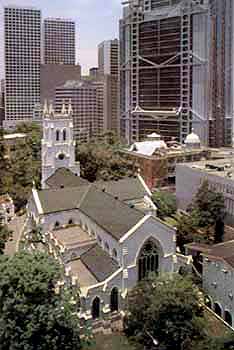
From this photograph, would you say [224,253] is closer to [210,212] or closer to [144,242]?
[144,242]

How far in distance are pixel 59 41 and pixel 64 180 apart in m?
103

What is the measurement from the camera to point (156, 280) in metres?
24.8

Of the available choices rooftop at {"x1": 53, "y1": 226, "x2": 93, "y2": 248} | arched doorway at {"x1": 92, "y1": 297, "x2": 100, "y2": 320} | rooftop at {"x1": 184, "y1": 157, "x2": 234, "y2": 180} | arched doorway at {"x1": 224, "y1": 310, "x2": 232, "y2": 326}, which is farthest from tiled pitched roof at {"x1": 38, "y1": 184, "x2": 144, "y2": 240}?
rooftop at {"x1": 184, "y1": 157, "x2": 234, "y2": 180}

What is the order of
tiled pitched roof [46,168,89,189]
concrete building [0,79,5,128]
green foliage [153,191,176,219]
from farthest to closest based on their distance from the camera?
concrete building [0,79,5,128] < green foliage [153,191,176,219] < tiled pitched roof [46,168,89,189]

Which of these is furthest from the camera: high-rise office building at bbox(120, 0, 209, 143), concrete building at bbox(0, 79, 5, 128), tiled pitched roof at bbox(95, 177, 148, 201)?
concrete building at bbox(0, 79, 5, 128)

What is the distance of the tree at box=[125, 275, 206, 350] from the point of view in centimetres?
2259

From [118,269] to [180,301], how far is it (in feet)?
16.9

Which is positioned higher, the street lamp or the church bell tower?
the church bell tower

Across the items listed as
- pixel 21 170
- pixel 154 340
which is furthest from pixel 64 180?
pixel 154 340

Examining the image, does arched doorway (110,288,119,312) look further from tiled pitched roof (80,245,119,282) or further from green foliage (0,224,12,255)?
green foliage (0,224,12,255)

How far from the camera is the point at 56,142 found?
43781 mm

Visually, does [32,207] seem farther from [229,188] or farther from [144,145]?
[144,145]

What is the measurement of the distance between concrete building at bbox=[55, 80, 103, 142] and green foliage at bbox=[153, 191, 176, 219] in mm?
58829

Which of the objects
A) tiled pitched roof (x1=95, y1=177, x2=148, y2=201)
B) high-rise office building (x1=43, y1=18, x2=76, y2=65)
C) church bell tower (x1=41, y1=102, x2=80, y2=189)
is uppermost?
high-rise office building (x1=43, y1=18, x2=76, y2=65)
